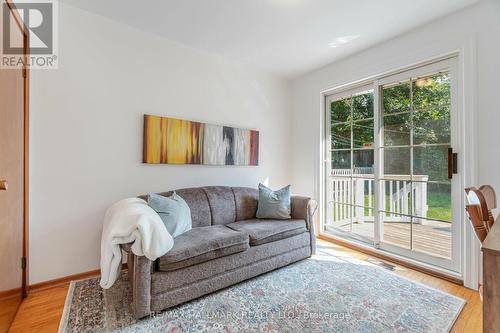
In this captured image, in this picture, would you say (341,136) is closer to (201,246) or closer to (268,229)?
(268,229)

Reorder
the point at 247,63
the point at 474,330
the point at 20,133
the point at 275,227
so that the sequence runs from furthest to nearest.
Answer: the point at 247,63
the point at 275,227
the point at 20,133
the point at 474,330

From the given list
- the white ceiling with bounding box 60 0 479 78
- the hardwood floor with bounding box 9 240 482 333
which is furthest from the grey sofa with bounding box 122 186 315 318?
the white ceiling with bounding box 60 0 479 78

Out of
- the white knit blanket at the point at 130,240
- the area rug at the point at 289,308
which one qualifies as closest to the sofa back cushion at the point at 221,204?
the area rug at the point at 289,308

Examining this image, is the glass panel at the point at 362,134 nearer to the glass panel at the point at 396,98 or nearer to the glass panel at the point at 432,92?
the glass panel at the point at 396,98

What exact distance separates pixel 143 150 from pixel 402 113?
296 centimetres

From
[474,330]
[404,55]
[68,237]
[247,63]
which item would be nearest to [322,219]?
[474,330]

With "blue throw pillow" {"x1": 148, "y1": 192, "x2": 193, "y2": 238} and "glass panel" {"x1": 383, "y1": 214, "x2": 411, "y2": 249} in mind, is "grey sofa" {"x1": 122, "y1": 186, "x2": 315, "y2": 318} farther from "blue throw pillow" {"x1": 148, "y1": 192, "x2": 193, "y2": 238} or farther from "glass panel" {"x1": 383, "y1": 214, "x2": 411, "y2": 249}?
"glass panel" {"x1": 383, "y1": 214, "x2": 411, "y2": 249}

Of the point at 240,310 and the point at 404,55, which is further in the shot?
the point at 404,55

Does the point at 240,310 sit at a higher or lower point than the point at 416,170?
lower

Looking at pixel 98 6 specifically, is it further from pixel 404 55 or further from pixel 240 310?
pixel 404 55

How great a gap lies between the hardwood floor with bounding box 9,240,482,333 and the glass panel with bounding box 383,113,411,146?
1454 millimetres

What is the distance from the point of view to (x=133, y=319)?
63.7 inches

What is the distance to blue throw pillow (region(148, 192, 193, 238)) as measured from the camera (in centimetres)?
203

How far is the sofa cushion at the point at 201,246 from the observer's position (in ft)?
5.61
